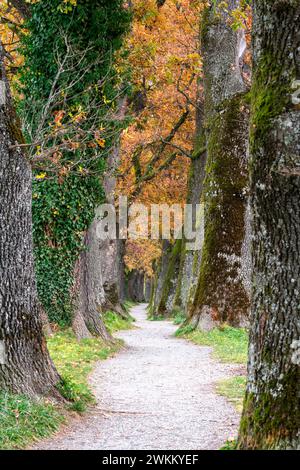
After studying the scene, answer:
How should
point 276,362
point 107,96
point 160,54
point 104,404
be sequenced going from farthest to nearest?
point 160,54
point 107,96
point 104,404
point 276,362

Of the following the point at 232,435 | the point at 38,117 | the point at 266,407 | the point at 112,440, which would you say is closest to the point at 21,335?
the point at 112,440

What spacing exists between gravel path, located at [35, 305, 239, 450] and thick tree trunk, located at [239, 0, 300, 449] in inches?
60.7

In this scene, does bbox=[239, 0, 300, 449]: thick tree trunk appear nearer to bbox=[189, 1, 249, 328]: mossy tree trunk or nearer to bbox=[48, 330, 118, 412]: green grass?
Result: bbox=[48, 330, 118, 412]: green grass

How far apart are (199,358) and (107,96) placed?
6079 mm

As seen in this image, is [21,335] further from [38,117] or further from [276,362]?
[38,117]

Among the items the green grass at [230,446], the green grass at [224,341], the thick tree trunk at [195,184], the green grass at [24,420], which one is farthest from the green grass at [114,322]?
the green grass at [230,446]

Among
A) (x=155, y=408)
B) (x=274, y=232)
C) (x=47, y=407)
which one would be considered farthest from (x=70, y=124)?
(x=274, y=232)

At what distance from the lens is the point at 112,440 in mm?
6434

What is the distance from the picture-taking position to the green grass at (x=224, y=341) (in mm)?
12812

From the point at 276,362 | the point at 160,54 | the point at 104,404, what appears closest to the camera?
the point at 276,362

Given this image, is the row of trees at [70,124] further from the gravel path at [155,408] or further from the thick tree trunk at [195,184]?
the thick tree trunk at [195,184]

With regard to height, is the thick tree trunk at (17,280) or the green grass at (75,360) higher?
the thick tree trunk at (17,280)

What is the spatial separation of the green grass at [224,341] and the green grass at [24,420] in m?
6.15

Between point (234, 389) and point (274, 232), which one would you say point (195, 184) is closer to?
point (234, 389)
